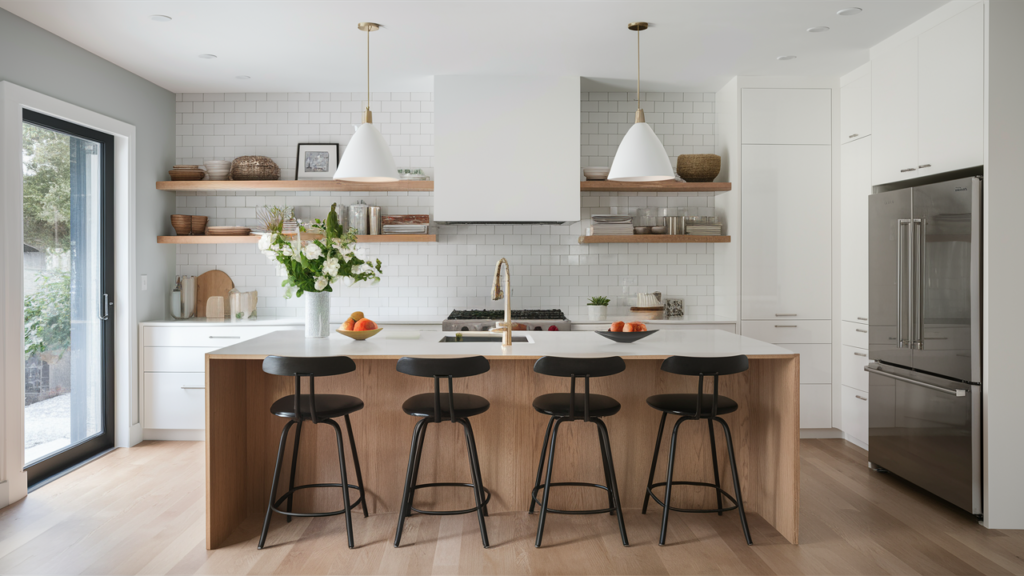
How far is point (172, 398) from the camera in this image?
4754mm

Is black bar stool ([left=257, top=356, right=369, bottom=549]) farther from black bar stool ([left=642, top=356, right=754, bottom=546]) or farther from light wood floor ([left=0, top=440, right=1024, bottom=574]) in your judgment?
black bar stool ([left=642, top=356, right=754, bottom=546])

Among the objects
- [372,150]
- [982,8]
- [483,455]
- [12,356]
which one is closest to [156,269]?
[12,356]

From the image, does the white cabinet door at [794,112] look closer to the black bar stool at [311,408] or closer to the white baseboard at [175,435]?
the black bar stool at [311,408]

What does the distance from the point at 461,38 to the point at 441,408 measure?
2.42 m

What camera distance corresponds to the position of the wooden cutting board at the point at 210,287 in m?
5.34

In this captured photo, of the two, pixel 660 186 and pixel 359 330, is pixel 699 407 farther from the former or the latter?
pixel 660 186

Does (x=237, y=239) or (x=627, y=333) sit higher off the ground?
(x=237, y=239)

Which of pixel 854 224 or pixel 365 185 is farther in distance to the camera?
pixel 365 185

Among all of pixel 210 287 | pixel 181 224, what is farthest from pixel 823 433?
pixel 181 224

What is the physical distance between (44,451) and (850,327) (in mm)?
5431

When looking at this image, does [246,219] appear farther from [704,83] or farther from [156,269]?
[704,83]

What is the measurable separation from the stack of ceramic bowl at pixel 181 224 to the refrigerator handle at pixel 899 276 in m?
5.01

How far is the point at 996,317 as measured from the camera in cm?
312

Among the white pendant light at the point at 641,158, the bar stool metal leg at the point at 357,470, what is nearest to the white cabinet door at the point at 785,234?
the white pendant light at the point at 641,158
